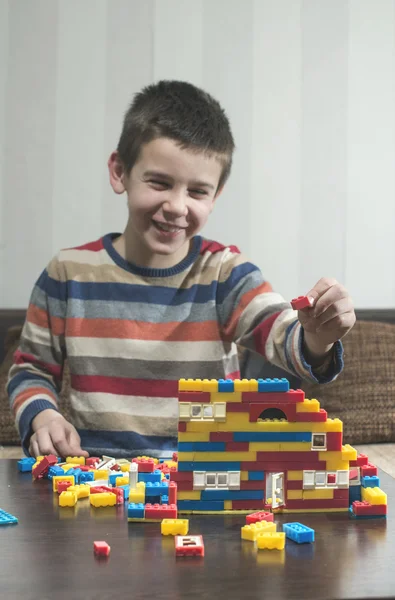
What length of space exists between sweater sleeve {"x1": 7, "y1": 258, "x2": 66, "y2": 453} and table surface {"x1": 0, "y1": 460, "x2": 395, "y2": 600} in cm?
47

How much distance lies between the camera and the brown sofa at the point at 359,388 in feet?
6.85

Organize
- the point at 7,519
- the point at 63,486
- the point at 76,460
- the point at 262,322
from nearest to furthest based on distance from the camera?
the point at 7,519
the point at 63,486
the point at 76,460
the point at 262,322

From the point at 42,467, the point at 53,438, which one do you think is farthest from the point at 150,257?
the point at 42,467

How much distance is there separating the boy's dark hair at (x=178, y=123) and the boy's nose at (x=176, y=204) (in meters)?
0.08

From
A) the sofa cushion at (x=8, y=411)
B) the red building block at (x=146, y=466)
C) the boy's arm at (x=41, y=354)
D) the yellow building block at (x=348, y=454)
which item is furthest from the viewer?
the sofa cushion at (x=8, y=411)

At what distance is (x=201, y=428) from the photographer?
2.42 feet

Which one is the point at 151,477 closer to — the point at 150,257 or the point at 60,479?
the point at 60,479

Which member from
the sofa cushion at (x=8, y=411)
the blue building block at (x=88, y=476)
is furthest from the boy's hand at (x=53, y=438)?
the sofa cushion at (x=8, y=411)

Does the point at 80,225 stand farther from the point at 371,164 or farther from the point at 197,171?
the point at 197,171

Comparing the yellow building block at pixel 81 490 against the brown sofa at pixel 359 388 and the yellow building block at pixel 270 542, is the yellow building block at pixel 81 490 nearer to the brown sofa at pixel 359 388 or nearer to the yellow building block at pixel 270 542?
the yellow building block at pixel 270 542

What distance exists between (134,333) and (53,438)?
30cm

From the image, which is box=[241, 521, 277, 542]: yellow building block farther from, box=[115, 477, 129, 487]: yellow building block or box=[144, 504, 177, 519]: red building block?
box=[115, 477, 129, 487]: yellow building block

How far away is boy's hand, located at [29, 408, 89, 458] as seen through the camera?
39.8 inches

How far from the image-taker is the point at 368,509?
2.39 feet
